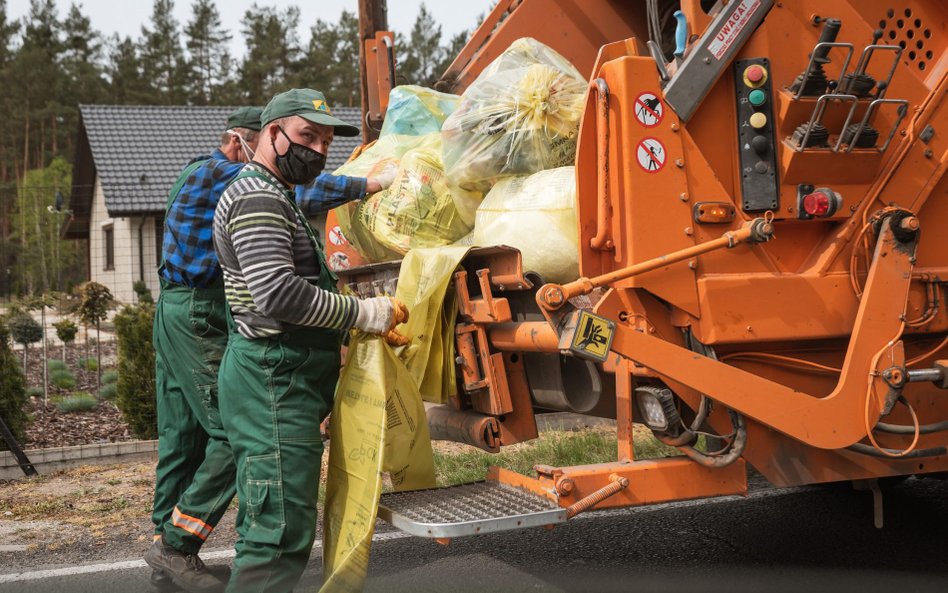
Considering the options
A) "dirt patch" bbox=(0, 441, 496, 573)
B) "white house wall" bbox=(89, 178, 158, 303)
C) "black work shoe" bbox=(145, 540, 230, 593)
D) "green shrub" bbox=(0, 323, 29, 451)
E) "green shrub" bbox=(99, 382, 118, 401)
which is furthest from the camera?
"white house wall" bbox=(89, 178, 158, 303)

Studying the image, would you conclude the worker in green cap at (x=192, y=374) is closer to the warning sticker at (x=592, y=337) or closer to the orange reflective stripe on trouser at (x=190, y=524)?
the orange reflective stripe on trouser at (x=190, y=524)

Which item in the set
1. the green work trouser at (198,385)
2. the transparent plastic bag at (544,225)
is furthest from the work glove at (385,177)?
the green work trouser at (198,385)

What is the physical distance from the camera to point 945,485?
5355 millimetres

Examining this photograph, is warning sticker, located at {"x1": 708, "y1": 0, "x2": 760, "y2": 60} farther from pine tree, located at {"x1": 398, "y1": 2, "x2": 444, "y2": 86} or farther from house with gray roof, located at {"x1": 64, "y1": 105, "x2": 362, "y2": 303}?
pine tree, located at {"x1": 398, "y1": 2, "x2": 444, "y2": 86}

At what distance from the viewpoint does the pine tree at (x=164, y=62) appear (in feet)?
159

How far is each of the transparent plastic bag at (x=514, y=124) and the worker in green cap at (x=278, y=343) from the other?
85 cm

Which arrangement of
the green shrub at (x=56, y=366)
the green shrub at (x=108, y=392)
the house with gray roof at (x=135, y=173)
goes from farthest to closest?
1. the house with gray roof at (x=135, y=173)
2. the green shrub at (x=56, y=366)
3. the green shrub at (x=108, y=392)

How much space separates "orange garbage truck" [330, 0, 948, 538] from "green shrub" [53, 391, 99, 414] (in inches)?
225

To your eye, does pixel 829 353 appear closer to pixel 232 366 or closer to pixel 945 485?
pixel 232 366

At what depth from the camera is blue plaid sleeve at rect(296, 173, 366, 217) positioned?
13.7 ft

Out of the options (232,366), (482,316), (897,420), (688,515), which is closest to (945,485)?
(688,515)

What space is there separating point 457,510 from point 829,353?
1.37m

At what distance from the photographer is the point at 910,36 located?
3.61 m

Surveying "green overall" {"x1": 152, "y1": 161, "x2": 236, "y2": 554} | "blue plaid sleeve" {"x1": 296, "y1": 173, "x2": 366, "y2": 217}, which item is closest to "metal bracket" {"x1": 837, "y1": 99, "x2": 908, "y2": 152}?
"blue plaid sleeve" {"x1": 296, "y1": 173, "x2": 366, "y2": 217}
